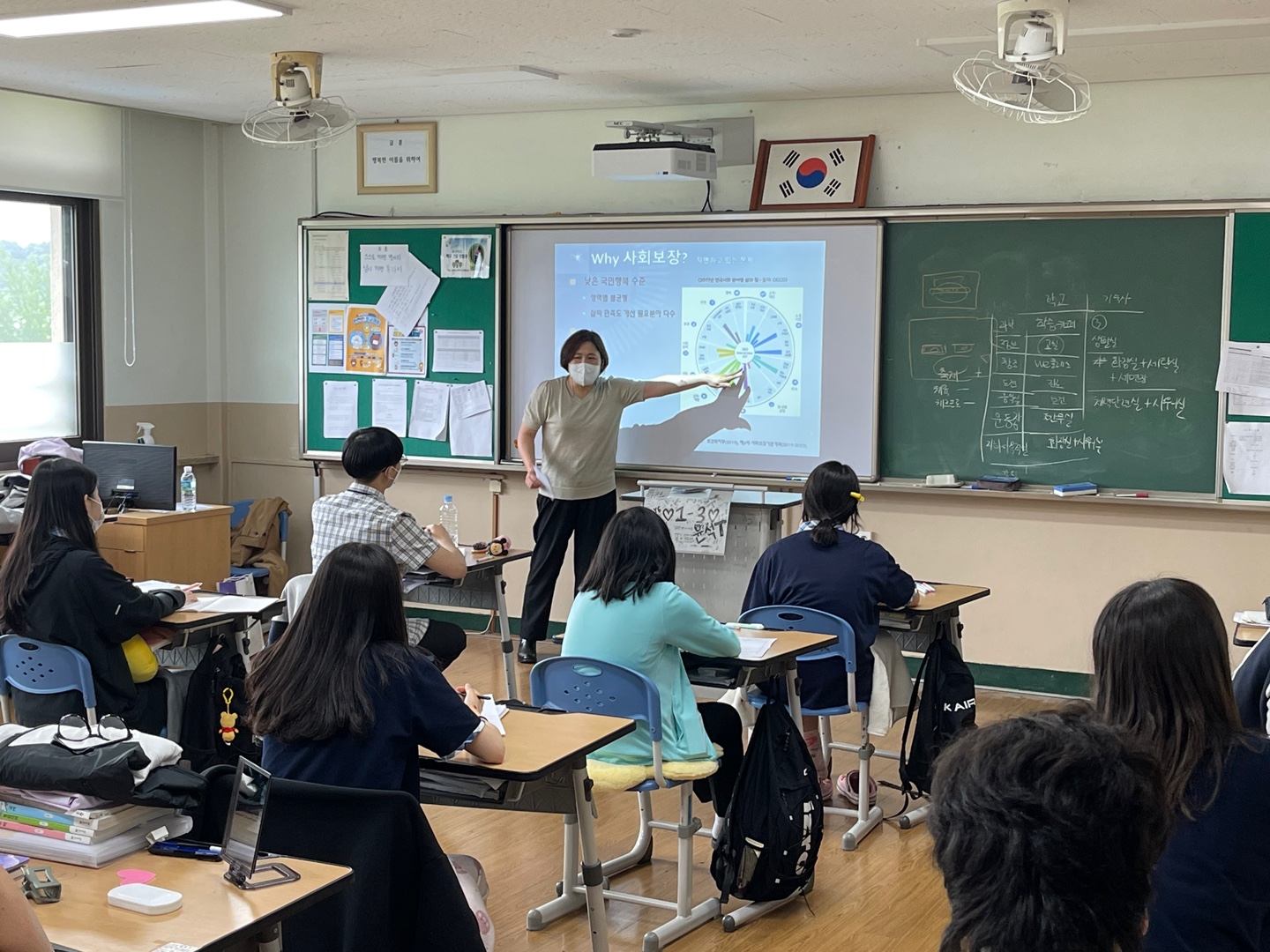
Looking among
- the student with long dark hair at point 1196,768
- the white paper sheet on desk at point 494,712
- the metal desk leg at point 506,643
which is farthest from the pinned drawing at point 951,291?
the student with long dark hair at point 1196,768

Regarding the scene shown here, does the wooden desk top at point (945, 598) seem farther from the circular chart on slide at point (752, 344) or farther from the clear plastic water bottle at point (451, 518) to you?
the clear plastic water bottle at point (451, 518)

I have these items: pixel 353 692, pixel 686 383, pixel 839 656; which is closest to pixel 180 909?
pixel 353 692

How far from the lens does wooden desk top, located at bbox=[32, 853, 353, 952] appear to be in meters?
1.95

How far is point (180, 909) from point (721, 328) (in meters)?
4.80

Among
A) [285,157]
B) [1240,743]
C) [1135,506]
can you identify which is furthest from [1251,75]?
[285,157]

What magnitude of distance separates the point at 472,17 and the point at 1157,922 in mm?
3739

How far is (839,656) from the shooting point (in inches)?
166

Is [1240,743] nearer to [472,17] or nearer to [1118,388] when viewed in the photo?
[472,17]

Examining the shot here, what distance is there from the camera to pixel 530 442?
6.66 meters

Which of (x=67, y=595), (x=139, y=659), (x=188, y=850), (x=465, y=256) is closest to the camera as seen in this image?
(x=188, y=850)

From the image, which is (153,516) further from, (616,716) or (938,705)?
(938,705)

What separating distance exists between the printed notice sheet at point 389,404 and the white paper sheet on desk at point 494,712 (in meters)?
4.17

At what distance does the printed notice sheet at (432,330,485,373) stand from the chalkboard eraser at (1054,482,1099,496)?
9.51 ft

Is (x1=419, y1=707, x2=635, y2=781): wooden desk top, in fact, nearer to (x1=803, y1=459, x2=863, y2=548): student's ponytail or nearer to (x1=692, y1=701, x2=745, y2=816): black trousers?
(x1=692, y1=701, x2=745, y2=816): black trousers
